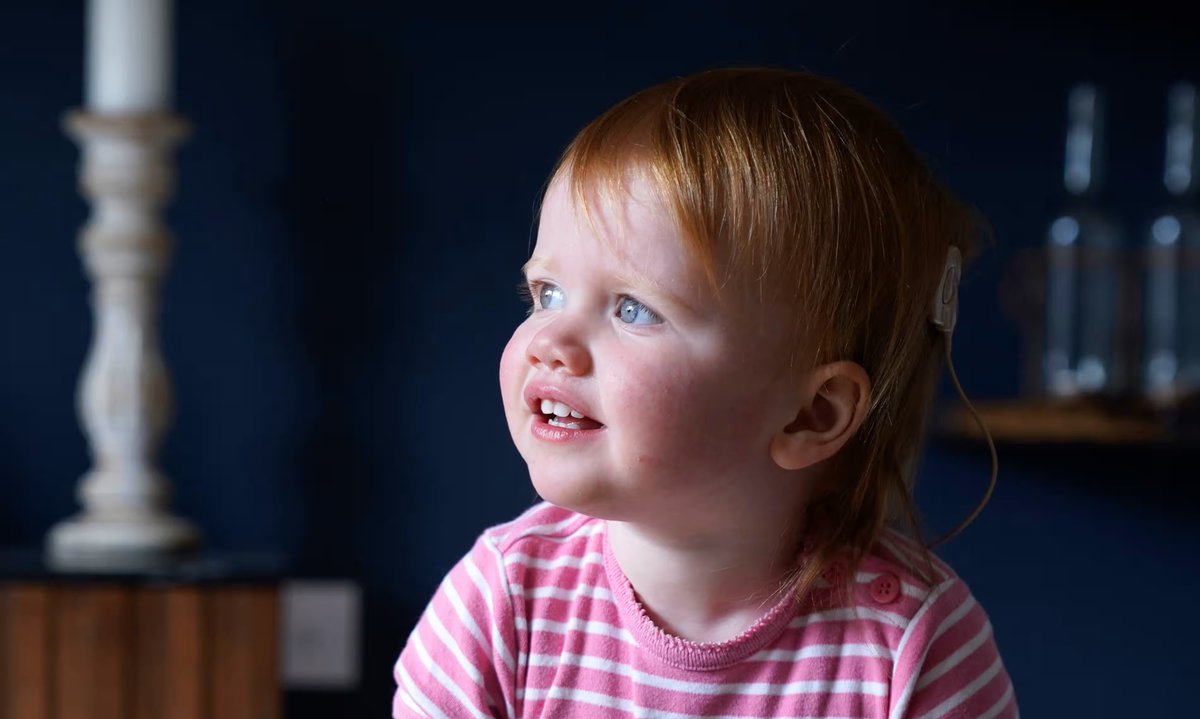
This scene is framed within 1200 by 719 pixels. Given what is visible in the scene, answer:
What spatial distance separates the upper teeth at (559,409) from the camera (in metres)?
0.73

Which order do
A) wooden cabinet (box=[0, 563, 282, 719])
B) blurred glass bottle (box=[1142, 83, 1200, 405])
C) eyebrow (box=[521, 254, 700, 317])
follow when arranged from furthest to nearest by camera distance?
blurred glass bottle (box=[1142, 83, 1200, 405])
wooden cabinet (box=[0, 563, 282, 719])
eyebrow (box=[521, 254, 700, 317])

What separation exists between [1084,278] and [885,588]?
1409 mm

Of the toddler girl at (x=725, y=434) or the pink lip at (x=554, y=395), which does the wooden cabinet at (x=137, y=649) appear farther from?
the pink lip at (x=554, y=395)

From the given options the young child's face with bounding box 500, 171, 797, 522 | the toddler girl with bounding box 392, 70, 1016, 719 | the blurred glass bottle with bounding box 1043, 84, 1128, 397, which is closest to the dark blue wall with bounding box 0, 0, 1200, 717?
the blurred glass bottle with bounding box 1043, 84, 1128, 397

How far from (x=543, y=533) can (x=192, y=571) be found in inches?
42.3

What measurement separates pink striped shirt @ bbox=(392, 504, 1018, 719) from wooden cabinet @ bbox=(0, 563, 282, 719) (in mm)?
1038

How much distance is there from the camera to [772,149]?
2.40 feet

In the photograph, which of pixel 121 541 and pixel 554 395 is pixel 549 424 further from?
pixel 121 541

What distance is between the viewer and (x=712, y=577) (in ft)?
2.65

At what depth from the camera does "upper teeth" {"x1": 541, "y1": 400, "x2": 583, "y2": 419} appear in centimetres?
73

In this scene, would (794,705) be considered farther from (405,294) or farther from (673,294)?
(405,294)

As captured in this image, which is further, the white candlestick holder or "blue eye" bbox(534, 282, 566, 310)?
the white candlestick holder

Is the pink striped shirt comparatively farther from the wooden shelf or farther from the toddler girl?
the wooden shelf

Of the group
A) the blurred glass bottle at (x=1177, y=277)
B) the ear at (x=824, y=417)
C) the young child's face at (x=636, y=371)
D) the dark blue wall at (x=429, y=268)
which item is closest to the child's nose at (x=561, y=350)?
the young child's face at (x=636, y=371)
